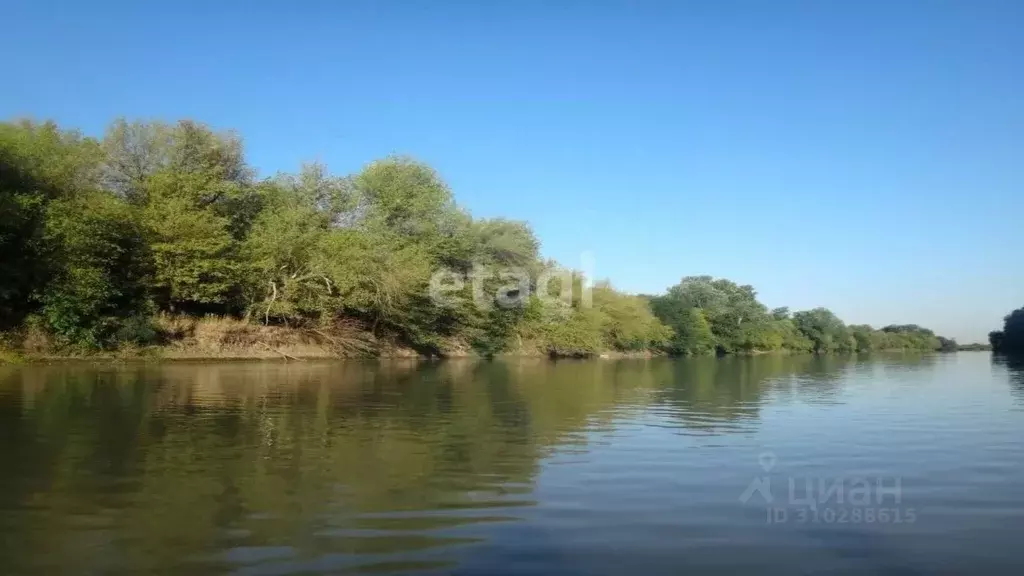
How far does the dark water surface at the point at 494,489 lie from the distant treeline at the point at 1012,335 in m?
112

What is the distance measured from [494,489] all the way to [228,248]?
33.8 m

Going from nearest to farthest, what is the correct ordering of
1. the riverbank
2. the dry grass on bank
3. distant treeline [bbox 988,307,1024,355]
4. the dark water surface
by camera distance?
1. the dark water surface
2. the riverbank
3. the dry grass on bank
4. distant treeline [bbox 988,307,1024,355]

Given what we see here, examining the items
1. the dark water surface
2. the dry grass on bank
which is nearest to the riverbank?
the dry grass on bank

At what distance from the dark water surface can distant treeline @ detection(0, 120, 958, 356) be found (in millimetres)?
15222

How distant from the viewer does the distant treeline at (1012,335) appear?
10996 centimetres

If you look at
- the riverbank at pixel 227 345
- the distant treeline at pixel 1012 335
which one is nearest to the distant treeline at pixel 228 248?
the riverbank at pixel 227 345

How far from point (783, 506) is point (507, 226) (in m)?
A: 53.9

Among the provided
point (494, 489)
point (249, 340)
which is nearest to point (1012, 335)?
point (249, 340)

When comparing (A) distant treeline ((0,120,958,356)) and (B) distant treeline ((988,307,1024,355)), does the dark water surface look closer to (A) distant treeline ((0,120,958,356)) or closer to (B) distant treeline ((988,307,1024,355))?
(A) distant treeline ((0,120,958,356))

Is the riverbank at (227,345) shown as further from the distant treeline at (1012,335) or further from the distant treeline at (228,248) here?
the distant treeline at (1012,335)

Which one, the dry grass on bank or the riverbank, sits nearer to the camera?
the riverbank

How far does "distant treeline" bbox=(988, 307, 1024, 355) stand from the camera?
361 ft

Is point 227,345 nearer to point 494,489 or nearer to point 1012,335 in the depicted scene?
point 494,489

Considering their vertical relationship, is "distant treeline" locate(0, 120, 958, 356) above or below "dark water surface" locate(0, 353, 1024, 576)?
above
